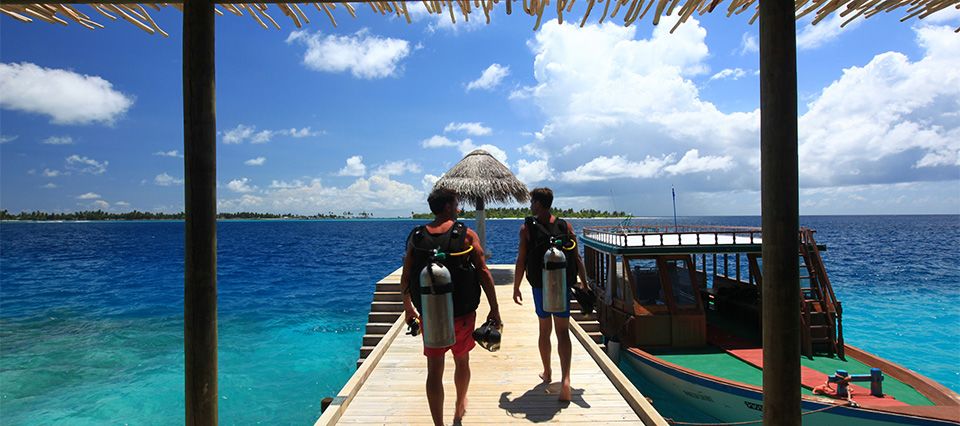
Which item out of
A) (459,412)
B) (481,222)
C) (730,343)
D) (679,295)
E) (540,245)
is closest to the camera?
(459,412)

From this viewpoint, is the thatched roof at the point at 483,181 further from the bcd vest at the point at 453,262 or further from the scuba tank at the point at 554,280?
the bcd vest at the point at 453,262

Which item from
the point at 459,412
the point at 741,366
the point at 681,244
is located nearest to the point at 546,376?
the point at 459,412

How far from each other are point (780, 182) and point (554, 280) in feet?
6.92

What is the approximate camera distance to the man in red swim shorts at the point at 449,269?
3.31 meters

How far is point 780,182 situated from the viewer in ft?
6.84

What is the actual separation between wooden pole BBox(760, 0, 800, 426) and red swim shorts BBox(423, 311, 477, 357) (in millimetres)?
1977

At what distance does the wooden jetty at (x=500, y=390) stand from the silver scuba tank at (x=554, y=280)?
1022 mm

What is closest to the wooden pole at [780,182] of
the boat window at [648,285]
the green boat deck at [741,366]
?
the green boat deck at [741,366]

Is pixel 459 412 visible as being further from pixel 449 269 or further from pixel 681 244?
pixel 681 244

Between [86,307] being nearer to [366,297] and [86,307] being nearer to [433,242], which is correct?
[366,297]

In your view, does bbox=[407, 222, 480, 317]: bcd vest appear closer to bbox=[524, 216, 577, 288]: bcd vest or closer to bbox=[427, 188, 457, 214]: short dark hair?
bbox=[427, 188, 457, 214]: short dark hair

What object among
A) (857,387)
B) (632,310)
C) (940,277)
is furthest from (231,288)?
Answer: (940,277)

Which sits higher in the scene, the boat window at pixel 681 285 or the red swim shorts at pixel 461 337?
the red swim shorts at pixel 461 337

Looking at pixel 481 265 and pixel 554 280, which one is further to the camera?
pixel 554 280
